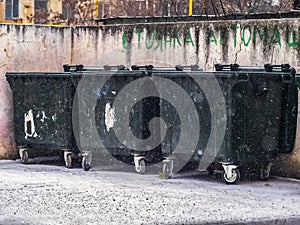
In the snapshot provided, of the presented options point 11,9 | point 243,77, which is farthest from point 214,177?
point 11,9

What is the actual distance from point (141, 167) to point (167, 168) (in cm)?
51

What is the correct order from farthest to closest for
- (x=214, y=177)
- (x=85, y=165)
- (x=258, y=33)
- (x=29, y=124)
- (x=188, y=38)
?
1. (x=29, y=124)
2. (x=188, y=38)
3. (x=85, y=165)
4. (x=258, y=33)
5. (x=214, y=177)

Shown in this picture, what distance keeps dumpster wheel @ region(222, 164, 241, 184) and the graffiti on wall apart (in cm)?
184

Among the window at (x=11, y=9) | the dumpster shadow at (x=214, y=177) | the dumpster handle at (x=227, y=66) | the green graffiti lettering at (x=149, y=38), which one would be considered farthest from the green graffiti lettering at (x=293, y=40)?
the window at (x=11, y=9)

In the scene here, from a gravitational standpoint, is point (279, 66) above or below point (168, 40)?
below

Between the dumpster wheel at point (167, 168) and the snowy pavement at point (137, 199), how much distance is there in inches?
4.0

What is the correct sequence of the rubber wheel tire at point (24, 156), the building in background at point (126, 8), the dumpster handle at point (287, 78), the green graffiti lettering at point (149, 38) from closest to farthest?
1. the dumpster handle at point (287, 78)
2. the rubber wheel tire at point (24, 156)
3. the green graffiti lettering at point (149, 38)
4. the building in background at point (126, 8)

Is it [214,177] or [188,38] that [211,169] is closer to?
[214,177]

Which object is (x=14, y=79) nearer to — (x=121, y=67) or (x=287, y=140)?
(x=121, y=67)

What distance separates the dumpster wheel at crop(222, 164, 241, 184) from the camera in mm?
10930

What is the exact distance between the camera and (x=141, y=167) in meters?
11.9

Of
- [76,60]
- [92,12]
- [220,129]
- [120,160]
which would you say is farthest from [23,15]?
[220,129]

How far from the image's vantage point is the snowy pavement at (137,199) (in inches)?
342

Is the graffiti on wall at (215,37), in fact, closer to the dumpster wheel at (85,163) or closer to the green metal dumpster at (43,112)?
the green metal dumpster at (43,112)
